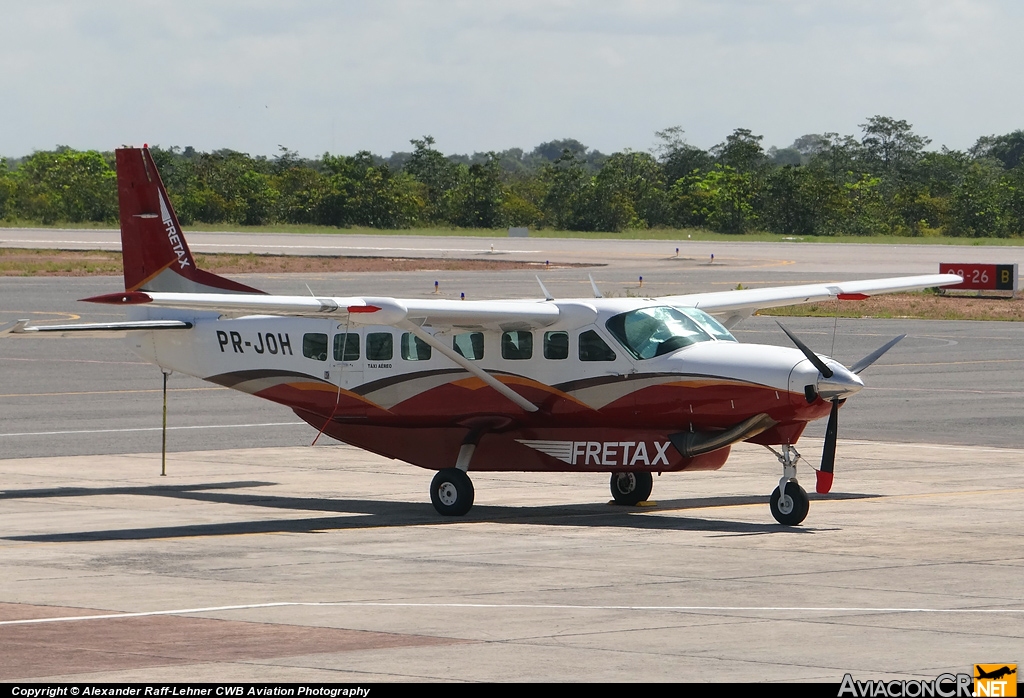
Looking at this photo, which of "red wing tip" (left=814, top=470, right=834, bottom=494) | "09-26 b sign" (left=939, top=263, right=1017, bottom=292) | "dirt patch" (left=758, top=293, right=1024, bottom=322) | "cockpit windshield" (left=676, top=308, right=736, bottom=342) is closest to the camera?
"red wing tip" (left=814, top=470, right=834, bottom=494)

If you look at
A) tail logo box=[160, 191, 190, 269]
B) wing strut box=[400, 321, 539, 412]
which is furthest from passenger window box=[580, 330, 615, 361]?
tail logo box=[160, 191, 190, 269]

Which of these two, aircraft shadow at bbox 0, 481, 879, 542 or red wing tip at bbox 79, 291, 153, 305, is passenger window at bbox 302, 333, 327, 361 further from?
red wing tip at bbox 79, 291, 153, 305

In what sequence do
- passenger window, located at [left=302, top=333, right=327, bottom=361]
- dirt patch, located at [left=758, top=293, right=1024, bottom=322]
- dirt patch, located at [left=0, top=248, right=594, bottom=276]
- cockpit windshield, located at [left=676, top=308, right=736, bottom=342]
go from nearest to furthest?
1. cockpit windshield, located at [left=676, top=308, right=736, bottom=342]
2. passenger window, located at [left=302, top=333, right=327, bottom=361]
3. dirt patch, located at [left=758, top=293, right=1024, bottom=322]
4. dirt patch, located at [left=0, top=248, right=594, bottom=276]

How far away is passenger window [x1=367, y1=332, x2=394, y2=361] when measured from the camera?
64.3 feet

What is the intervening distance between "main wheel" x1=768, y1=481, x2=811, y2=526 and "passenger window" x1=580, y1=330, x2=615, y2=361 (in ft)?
8.41

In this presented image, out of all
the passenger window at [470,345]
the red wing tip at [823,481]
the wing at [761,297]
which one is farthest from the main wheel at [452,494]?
the red wing tip at [823,481]

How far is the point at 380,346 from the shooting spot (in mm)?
19656

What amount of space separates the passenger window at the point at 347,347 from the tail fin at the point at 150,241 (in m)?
2.36

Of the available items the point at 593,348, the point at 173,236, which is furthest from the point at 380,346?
the point at 173,236

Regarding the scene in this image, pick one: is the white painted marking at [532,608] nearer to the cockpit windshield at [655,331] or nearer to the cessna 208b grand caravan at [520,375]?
the cessna 208b grand caravan at [520,375]

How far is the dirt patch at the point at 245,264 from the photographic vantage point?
70438 millimetres

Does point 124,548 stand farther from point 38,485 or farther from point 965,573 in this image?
point 965,573

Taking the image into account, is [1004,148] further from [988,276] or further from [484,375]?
[484,375]

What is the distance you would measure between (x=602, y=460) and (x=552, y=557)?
10.4 ft
